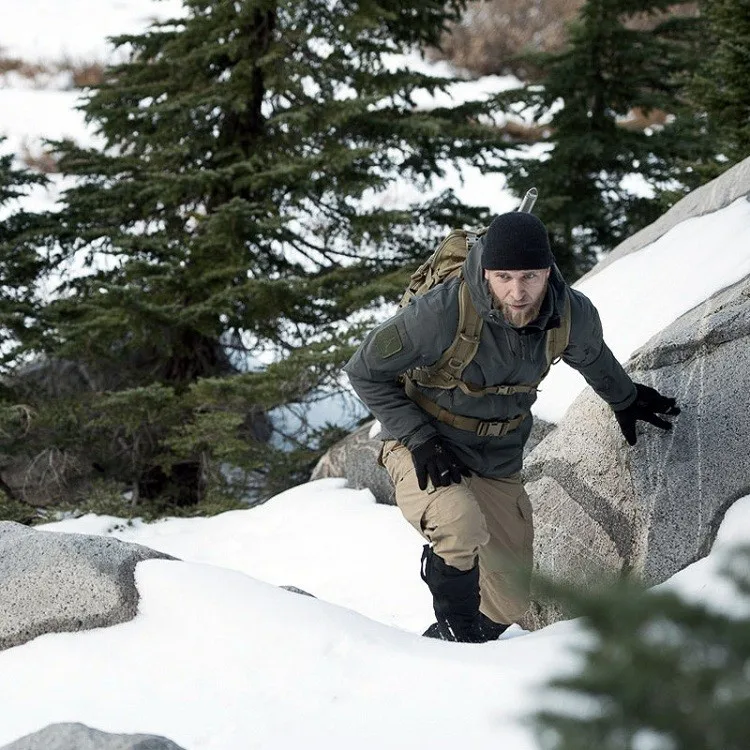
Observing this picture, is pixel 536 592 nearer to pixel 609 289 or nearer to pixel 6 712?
pixel 6 712

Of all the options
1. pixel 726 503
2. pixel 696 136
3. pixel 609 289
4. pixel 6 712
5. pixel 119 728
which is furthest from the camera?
pixel 696 136

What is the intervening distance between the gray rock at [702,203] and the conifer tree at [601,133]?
368 cm

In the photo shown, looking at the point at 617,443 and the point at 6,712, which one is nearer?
the point at 6,712

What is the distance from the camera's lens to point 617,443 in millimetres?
5047

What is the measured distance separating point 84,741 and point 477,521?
1.90 meters

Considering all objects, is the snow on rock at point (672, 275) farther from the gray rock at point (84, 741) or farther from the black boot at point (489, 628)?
the gray rock at point (84, 741)

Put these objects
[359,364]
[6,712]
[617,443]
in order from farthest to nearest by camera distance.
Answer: [617,443] < [359,364] < [6,712]

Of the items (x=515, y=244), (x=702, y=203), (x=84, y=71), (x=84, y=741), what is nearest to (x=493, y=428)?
(x=515, y=244)

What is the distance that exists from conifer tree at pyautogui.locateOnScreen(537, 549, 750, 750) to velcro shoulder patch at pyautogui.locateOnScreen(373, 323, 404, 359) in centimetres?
297

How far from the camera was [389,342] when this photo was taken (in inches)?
162

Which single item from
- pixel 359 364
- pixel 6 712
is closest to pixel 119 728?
pixel 6 712

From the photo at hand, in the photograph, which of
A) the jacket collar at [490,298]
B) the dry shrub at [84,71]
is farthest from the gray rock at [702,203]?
the dry shrub at [84,71]

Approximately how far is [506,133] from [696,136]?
1047cm

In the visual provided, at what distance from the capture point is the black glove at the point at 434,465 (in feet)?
13.8
